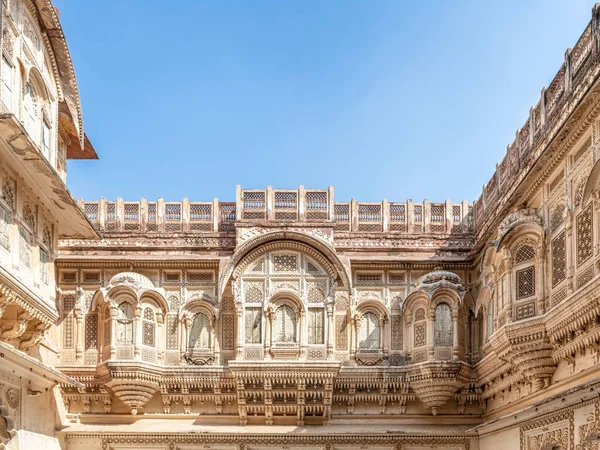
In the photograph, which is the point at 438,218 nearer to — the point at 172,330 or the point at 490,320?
the point at 490,320

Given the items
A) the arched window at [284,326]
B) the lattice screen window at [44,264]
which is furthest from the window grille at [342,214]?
the lattice screen window at [44,264]

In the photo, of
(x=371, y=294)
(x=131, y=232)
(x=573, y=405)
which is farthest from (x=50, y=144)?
(x=573, y=405)

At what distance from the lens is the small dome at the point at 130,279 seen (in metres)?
13.3

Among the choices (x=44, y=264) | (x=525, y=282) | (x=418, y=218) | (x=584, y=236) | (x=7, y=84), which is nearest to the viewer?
(x=584, y=236)

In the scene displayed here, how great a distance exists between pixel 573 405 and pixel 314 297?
5.66m

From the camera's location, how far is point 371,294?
13891 mm

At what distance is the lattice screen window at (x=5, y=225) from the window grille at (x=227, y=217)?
4.98 metres

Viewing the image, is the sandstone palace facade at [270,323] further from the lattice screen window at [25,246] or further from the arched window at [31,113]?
the arched window at [31,113]

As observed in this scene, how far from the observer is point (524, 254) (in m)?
10.4

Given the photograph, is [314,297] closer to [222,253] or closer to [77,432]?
[222,253]

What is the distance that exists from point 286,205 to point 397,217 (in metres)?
2.11

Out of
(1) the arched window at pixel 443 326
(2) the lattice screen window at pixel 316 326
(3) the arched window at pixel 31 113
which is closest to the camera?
(3) the arched window at pixel 31 113

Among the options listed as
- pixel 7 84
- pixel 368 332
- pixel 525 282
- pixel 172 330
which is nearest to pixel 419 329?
pixel 368 332

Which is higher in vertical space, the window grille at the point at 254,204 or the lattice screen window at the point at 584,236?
the window grille at the point at 254,204
